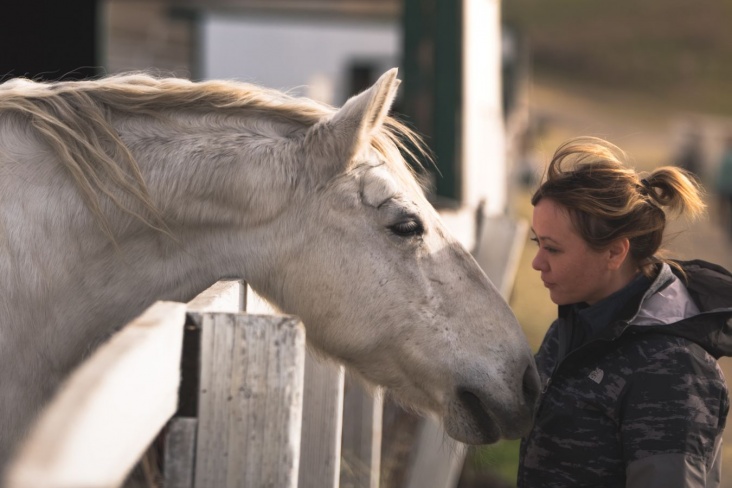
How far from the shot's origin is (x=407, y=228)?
2.50 meters

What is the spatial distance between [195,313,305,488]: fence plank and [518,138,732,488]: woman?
0.91 metres

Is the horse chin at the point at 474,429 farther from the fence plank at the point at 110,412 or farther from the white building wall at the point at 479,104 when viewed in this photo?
the white building wall at the point at 479,104

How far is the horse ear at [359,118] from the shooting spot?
2.44 meters

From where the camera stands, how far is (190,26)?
46.4 feet

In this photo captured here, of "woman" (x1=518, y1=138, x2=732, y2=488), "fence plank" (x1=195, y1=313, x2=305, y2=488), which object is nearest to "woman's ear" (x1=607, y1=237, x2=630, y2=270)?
"woman" (x1=518, y1=138, x2=732, y2=488)

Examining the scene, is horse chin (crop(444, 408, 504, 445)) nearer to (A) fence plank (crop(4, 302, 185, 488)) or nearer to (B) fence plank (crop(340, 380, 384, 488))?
(B) fence plank (crop(340, 380, 384, 488))

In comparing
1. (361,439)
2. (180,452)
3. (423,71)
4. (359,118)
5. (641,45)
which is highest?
(359,118)

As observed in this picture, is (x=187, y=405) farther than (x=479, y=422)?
No

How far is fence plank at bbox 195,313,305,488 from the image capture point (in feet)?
5.08

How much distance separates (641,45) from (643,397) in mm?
75138

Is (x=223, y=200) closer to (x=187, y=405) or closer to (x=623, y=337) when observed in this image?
(x=187, y=405)

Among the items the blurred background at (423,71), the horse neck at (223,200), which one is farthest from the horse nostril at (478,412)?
the horse neck at (223,200)

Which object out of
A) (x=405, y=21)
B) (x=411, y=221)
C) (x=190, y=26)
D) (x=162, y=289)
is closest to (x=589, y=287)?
(x=411, y=221)

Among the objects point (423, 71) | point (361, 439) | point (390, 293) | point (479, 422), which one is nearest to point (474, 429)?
point (479, 422)
